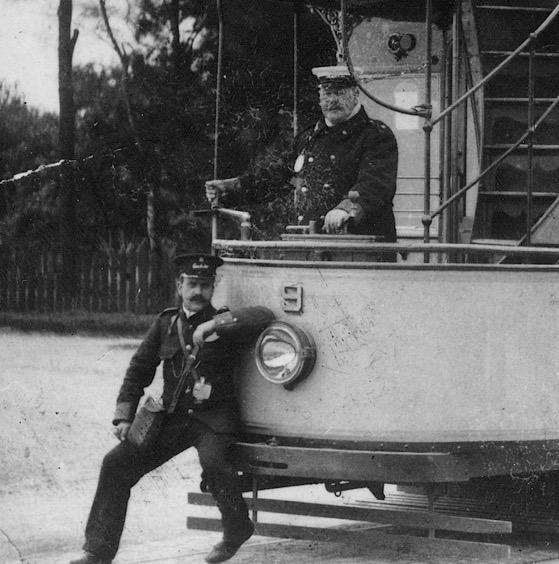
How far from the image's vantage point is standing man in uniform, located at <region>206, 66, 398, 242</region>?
695 centimetres

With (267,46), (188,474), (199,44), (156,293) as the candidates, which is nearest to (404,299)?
(188,474)

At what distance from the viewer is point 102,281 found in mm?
23234

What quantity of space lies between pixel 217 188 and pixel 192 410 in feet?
4.82

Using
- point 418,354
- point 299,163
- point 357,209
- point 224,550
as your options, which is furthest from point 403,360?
point 299,163

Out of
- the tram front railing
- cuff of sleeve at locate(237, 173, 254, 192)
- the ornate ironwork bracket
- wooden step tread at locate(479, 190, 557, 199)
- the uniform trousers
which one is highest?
the ornate ironwork bracket

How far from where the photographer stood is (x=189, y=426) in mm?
6543

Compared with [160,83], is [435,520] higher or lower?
lower

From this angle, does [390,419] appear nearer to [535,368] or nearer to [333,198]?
[535,368]

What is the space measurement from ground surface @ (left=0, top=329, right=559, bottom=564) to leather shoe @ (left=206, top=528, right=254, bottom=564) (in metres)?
0.26

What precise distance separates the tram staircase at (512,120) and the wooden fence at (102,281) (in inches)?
594

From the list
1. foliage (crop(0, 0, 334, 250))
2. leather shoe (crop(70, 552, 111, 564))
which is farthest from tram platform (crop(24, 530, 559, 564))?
foliage (crop(0, 0, 334, 250))

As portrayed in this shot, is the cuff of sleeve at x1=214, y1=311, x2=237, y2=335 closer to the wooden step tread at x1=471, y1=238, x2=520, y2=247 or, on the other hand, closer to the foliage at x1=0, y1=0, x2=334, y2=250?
the wooden step tread at x1=471, y1=238, x2=520, y2=247

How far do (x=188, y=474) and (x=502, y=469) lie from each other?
3792 millimetres

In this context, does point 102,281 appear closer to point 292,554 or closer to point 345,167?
point 345,167
